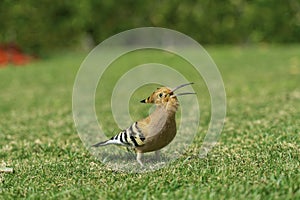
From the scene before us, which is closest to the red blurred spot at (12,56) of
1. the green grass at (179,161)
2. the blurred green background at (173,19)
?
the blurred green background at (173,19)

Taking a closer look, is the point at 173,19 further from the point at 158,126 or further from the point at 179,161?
the point at 158,126

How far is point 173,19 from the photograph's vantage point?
807 inches

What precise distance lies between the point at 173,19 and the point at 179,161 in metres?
17.2

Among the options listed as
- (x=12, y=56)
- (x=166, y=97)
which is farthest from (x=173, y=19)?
(x=166, y=97)

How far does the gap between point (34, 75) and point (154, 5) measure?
28.8 feet

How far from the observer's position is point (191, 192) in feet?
9.34

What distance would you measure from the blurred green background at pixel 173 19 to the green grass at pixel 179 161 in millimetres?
11828

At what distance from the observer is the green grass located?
2.91 m

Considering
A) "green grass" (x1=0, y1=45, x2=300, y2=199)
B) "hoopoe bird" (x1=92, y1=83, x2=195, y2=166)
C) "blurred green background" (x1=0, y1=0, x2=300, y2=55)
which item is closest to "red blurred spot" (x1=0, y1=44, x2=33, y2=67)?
"blurred green background" (x1=0, y1=0, x2=300, y2=55)

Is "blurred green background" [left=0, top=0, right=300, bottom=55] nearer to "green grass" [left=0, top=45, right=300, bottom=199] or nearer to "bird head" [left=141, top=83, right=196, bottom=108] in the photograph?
"green grass" [left=0, top=45, right=300, bottom=199]

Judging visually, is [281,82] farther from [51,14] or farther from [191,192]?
[51,14]

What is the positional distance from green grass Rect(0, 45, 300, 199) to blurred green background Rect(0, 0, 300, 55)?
1183cm

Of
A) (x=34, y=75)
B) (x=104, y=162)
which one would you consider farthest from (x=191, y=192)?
(x=34, y=75)

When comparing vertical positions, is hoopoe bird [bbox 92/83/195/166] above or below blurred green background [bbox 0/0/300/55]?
below
